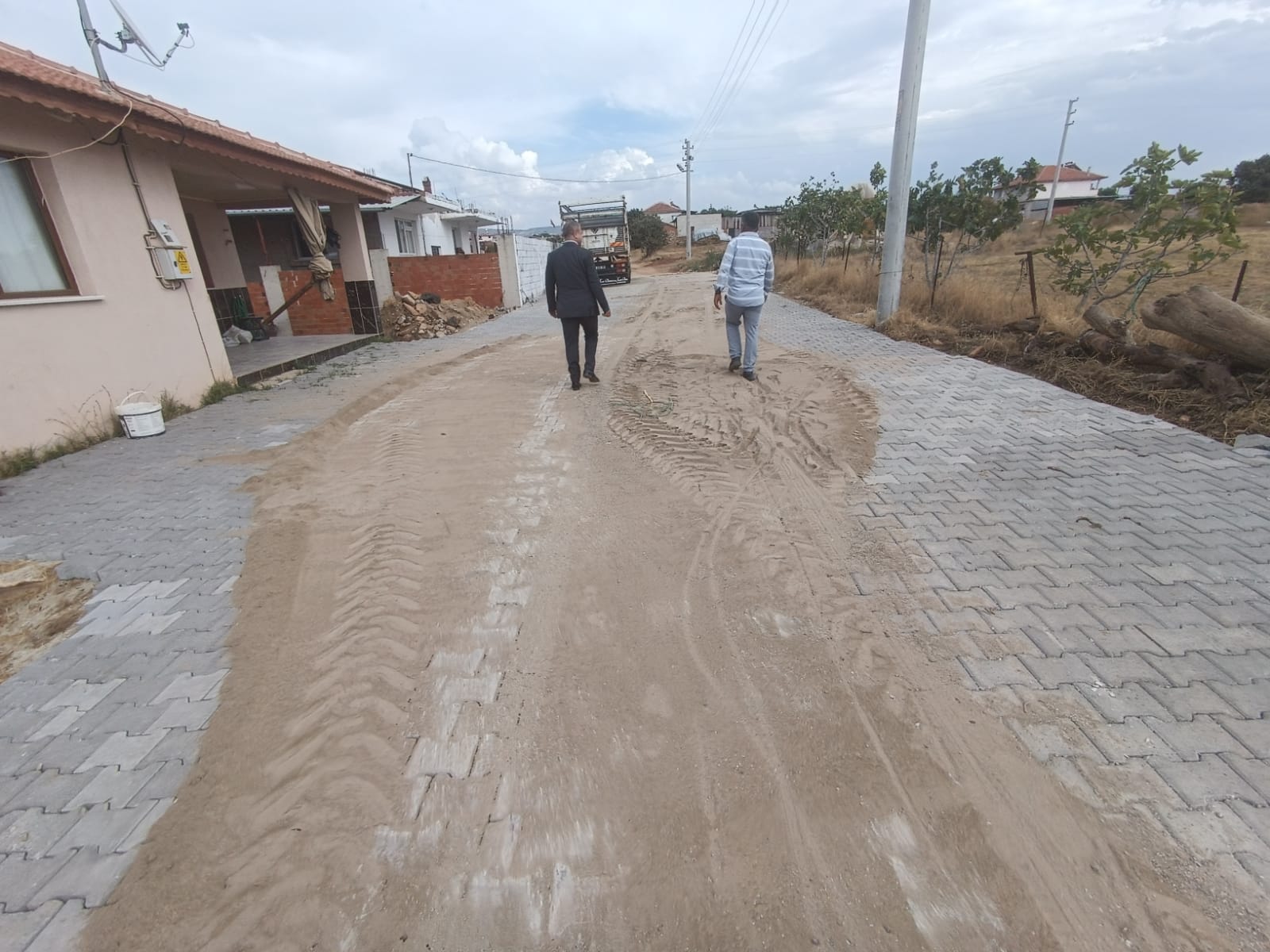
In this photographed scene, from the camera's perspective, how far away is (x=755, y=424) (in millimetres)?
5422

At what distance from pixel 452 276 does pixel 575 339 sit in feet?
31.2

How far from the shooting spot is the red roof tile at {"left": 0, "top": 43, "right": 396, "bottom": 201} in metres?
4.53

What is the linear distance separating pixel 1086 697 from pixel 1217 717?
1.27 ft

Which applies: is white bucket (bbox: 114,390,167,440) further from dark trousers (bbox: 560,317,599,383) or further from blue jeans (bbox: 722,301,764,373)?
blue jeans (bbox: 722,301,764,373)

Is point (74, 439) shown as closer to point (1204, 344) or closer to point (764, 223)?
point (1204, 344)

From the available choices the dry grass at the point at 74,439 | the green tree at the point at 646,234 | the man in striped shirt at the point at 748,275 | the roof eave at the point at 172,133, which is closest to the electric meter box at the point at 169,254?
the roof eave at the point at 172,133

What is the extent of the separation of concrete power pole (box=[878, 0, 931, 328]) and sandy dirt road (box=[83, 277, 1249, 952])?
25.4 feet

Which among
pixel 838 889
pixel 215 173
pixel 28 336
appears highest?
pixel 215 173

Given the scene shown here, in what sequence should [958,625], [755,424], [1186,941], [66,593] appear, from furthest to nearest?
[755,424] < [66,593] < [958,625] < [1186,941]

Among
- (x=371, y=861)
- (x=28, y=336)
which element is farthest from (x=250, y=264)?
(x=371, y=861)

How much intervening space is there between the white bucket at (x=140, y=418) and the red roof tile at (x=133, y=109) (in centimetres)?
249

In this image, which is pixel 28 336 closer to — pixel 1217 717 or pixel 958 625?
pixel 958 625

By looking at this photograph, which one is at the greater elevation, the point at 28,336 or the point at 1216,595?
the point at 28,336

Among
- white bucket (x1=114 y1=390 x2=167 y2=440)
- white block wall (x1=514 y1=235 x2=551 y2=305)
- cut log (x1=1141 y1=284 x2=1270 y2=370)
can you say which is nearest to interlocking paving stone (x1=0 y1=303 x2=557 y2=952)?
white bucket (x1=114 y1=390 x2=167 y2=440)
